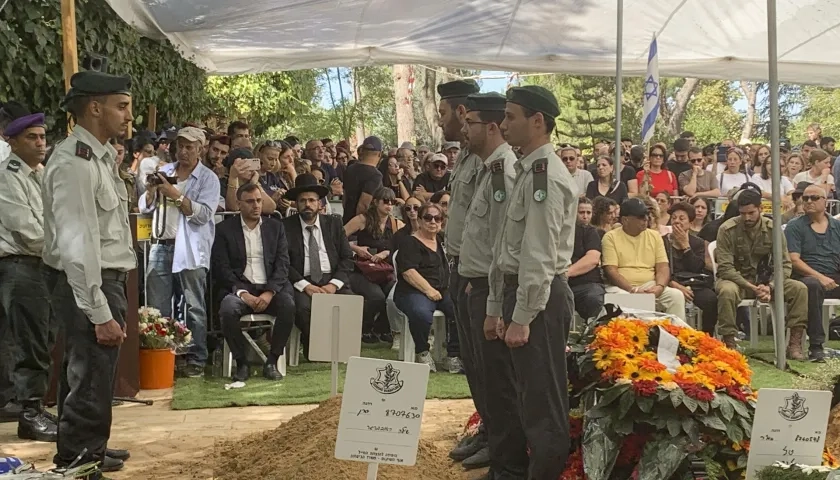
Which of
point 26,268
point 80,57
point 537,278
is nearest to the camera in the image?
point 537,278

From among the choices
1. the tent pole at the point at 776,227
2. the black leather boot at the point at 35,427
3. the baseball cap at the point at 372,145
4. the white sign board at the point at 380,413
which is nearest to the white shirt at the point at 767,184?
the tent pole at the point at 776,227

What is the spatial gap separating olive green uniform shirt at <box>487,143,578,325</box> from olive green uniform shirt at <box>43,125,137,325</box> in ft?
5.79

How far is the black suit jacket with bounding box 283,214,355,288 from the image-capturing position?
848cm

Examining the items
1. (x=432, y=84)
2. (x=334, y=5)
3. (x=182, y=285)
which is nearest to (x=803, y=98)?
(x=432, y=84)

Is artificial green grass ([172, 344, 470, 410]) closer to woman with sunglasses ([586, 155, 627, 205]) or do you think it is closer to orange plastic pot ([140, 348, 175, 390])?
orange plastic pot ([140, 348, 175, 390])

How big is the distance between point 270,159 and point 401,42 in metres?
3.19

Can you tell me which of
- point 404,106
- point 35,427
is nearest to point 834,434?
point 35,427

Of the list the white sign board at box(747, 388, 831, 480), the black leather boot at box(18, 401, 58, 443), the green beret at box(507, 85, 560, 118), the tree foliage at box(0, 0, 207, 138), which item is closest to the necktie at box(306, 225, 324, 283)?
the tree foliage at box(0, 0, 207, 138)

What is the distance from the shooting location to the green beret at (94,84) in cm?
447

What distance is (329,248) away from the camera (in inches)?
338

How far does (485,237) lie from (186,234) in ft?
12.1

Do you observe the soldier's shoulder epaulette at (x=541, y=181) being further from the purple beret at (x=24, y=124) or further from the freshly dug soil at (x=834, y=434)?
the purple beret at (x=24, y=124)

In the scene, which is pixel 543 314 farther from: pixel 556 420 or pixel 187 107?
pixel 187 107

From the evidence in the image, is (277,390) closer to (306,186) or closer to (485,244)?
(306,186)
